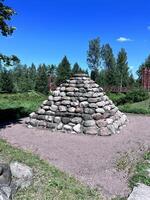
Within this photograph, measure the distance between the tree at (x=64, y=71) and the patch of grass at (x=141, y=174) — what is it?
3851 centimetres

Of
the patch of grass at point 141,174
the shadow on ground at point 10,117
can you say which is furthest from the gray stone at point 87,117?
the patch of grass at point 141,174

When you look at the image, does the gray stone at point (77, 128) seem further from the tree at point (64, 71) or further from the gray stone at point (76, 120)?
the tree at point (64, 71)

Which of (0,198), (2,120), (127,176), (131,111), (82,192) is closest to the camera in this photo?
(0,198)

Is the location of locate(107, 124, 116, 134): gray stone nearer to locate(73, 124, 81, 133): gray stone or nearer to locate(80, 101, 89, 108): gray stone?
locate(73, 124, 81, 133): gray stone

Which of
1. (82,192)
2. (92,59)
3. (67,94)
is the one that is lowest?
(82,192)

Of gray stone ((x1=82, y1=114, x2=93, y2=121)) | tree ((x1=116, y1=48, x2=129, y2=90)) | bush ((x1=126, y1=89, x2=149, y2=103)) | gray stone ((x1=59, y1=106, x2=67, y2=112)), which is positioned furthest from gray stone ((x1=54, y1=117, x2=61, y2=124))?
tree ((x1=116, y1=48, x2=129, y2=90))

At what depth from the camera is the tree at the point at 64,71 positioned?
47322 mm

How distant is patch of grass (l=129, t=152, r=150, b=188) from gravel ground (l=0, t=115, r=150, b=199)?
0.61 feet

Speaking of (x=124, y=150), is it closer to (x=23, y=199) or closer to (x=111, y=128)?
(x=111, y=128)

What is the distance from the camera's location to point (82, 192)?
22.5ft

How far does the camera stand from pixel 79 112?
12.7m

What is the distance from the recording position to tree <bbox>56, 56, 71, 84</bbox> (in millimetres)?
47322

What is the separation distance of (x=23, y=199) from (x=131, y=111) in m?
13.0

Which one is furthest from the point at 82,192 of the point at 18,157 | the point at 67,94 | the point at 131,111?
the point at 131,111
